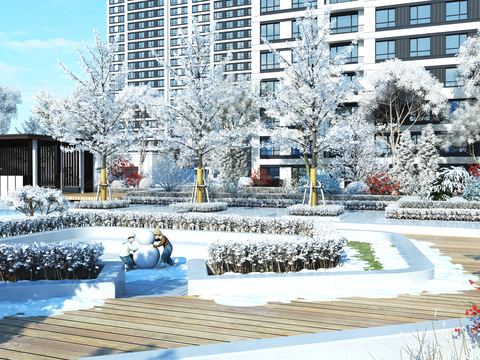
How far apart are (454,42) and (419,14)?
4083 millimetres

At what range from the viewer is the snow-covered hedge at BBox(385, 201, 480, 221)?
1375 cm

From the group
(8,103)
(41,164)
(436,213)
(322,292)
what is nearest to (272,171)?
(41,164)

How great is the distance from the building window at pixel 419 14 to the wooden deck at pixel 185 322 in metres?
36.2

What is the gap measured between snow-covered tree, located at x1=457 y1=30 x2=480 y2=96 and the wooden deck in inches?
1217

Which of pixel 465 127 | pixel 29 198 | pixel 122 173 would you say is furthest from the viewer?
pixel 122 173

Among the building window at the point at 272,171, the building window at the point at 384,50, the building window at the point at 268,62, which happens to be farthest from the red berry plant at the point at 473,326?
the building window at the point at 268,62

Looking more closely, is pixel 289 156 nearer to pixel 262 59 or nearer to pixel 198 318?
pixel 262 59

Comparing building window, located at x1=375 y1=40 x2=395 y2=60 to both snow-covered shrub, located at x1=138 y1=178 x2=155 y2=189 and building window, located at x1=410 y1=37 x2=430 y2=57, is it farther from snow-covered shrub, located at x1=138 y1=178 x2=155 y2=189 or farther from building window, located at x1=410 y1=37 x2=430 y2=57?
snow-covered shrub, located at x1=138 y1=178 x2=155 y2=189

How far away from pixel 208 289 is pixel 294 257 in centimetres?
187

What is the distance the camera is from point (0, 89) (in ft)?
169

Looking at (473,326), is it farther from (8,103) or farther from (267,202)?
(8,103)

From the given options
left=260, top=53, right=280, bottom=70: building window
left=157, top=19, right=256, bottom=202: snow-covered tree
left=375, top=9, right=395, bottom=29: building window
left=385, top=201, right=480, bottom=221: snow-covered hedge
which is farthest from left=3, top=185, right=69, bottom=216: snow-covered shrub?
left=375, top=9, right=395, bottom=29: building window

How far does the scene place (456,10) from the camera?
33.9m

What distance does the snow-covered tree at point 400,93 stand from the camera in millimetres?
31472
